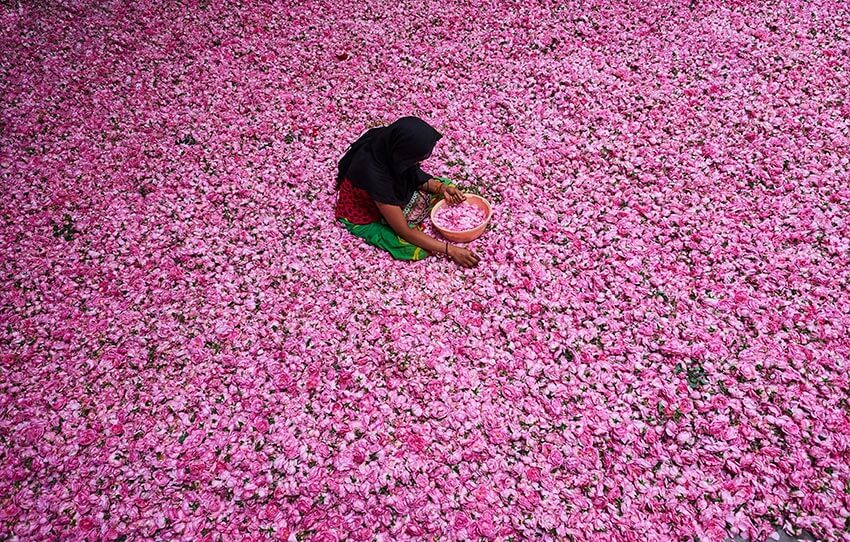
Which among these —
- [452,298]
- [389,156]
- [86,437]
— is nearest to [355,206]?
[389,156]

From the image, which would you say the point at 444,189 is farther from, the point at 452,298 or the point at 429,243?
the point at 452,298

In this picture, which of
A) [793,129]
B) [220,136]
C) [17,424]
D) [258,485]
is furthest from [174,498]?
[793,129]

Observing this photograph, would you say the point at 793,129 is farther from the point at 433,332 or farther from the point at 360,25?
the point at 360,25

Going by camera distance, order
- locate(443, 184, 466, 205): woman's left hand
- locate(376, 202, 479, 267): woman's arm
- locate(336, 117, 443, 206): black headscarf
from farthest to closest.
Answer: locate(443, 184, 466, 205): woman's left hand
locate(376, 202, 479, 267): woman's arm
locate(336, 117, 443, 206): black headscarf

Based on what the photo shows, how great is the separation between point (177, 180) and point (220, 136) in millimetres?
793

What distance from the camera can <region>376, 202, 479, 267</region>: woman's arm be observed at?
380cm

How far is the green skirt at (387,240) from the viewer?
4055mm

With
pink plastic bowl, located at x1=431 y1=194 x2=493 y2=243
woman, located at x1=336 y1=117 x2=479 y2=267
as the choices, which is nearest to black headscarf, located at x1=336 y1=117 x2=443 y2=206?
woman, located at x1=336 y1=117 x2=479 y2=267

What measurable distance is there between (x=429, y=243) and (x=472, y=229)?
406 mm

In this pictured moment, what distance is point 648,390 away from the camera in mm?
3254

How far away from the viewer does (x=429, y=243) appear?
3.90 metres

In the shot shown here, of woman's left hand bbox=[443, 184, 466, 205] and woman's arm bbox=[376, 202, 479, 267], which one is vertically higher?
woman's left hand bbox=[443, 184, 466, 205]

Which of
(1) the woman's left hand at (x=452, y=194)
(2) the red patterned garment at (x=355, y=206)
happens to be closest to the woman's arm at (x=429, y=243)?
(2) the red patterned garment at (x=355, y=206)

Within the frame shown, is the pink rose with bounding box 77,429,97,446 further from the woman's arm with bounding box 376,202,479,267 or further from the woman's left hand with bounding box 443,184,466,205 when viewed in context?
the woman's left hand with bounding box 443,184,466,205
